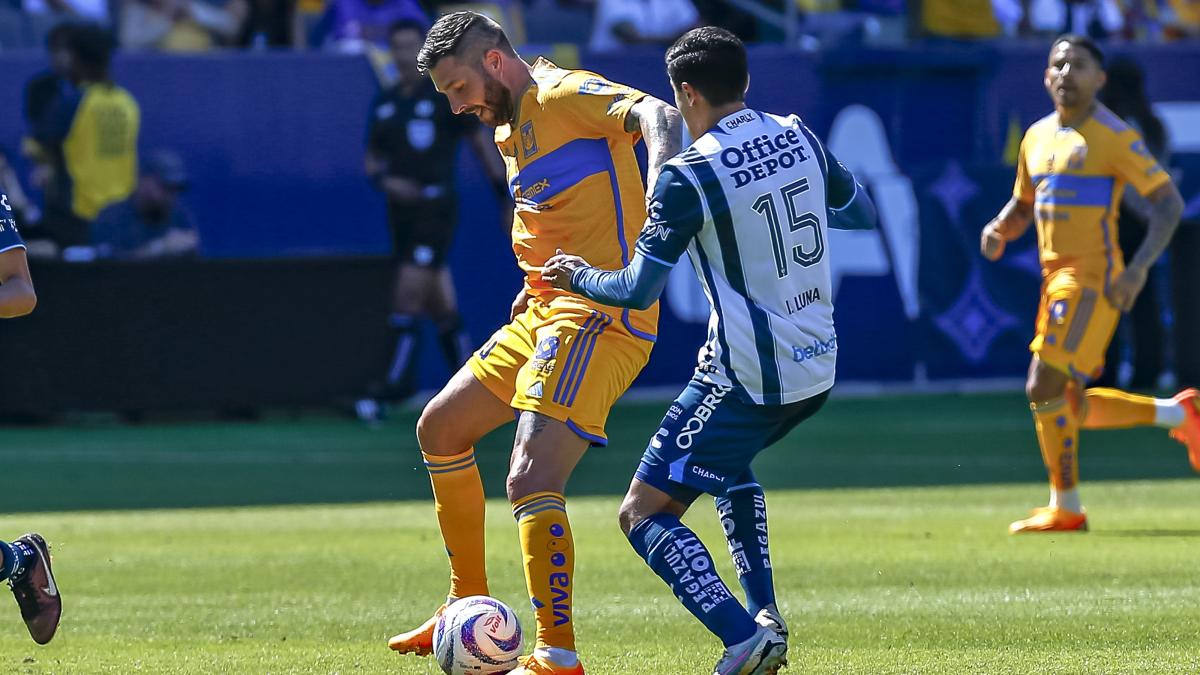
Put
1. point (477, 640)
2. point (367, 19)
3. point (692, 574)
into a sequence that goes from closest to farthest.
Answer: point (692, 574), point (477, 640), point (367, 19)

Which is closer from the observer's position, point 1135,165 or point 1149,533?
point 1149,533

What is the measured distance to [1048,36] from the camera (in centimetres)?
2116

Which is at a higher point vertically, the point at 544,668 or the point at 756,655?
the point at 756,655

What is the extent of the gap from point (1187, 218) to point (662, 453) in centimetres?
1484

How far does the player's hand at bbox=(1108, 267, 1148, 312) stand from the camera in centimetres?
1001

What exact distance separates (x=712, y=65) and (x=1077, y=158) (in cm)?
485

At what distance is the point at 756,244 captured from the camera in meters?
5.84

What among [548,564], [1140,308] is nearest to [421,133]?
[1140,308]

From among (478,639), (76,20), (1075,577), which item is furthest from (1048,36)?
(478,639)

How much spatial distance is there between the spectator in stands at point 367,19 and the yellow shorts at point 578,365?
12597 mm

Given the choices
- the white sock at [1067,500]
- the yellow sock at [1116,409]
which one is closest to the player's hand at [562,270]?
the white sock at [1067,500]

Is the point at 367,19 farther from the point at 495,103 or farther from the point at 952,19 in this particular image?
the point at 495,103

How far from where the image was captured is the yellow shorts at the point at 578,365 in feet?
20.5

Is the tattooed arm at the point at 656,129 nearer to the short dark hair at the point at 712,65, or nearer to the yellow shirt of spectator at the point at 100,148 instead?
the short dark hair at the point at 712,65
